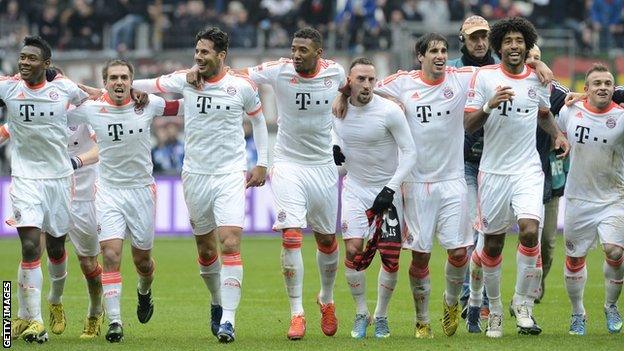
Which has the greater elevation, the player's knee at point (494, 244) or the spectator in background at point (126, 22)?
the spectator in background at point (126, 22)

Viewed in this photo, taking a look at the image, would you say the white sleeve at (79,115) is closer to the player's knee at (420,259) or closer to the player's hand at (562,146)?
the player's knee at (420,259)

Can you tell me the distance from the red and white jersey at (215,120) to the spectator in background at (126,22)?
17597mm

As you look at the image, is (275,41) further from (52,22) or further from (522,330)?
(522,330)

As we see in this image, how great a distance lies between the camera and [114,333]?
12430 mm

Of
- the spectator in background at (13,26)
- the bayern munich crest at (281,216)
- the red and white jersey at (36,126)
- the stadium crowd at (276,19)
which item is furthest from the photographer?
the spectator in background at (13,26)

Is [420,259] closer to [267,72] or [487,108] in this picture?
[487,108]

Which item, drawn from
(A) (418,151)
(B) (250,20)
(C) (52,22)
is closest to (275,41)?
(B) (250,20)

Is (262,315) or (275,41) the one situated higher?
(275,41)

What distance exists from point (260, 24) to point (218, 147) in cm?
1863

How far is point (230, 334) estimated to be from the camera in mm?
12148

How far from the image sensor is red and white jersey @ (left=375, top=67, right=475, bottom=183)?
505 inches

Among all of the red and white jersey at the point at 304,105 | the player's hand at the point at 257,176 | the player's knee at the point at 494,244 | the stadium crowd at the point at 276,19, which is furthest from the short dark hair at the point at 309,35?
the stadium crowd at the point at 276,19

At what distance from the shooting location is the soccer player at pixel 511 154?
1251cm

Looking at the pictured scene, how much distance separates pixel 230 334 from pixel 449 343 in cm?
190
